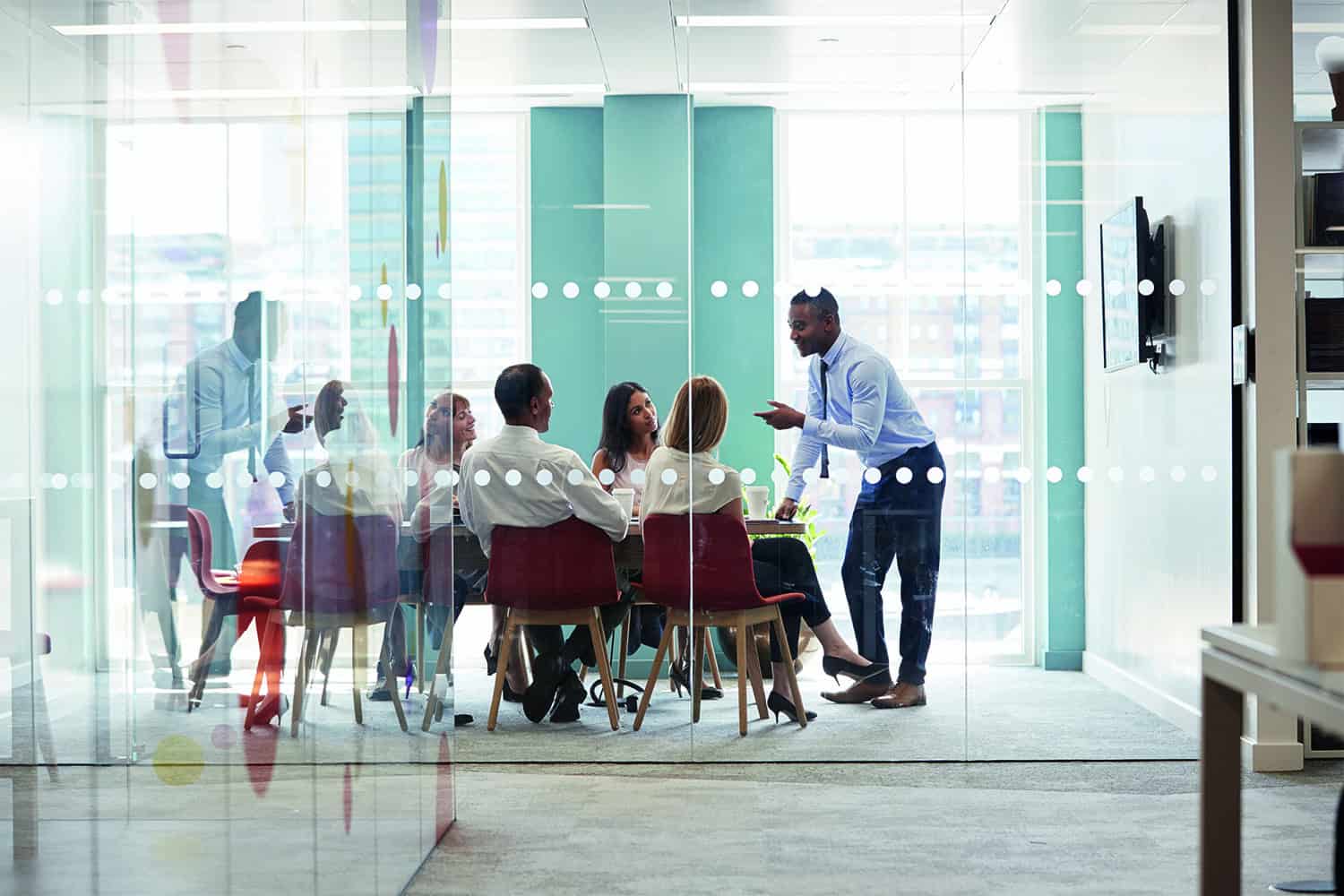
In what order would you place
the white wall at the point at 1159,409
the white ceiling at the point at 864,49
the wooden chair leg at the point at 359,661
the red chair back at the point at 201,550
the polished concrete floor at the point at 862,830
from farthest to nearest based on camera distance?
the white ceiling at the point at 864,49
the white wall at the point at 1159,409
the polished concrete floor at the point at 862,830
the wooden chair leg at the point at 359,661
the red chair back at the point at 201,550

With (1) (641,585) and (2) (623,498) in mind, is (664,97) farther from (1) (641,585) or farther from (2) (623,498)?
(1) (641,585)

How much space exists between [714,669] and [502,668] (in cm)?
75

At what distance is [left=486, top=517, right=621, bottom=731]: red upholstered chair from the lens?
460 centimetres

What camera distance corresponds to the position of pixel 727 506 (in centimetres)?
458

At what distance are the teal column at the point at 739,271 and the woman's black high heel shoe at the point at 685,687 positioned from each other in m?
0.75

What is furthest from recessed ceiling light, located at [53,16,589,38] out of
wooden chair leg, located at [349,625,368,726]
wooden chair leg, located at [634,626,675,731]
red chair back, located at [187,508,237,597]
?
wooden chair leg, located at [634,626,675,731]

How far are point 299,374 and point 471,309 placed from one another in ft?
8.28

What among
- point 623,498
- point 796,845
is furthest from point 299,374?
point 623,498

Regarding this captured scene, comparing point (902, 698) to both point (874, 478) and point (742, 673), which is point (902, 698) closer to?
point (742, 673)

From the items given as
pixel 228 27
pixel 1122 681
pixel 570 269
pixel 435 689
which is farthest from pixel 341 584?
pixel 1122 681

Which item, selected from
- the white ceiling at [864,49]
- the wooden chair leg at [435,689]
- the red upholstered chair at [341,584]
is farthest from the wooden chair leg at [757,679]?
the white ceiling at [864,49]

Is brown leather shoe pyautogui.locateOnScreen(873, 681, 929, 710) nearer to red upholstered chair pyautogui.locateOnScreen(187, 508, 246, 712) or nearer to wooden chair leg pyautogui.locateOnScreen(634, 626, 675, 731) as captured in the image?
wooden chair leg pyautogui.locateOnScreen(634, 626, 675, 731)

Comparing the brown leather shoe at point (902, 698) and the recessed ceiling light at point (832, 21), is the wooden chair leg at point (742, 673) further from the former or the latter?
the recessed ceiling light at point (832, 21)

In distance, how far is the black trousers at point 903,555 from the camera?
15.0ft
